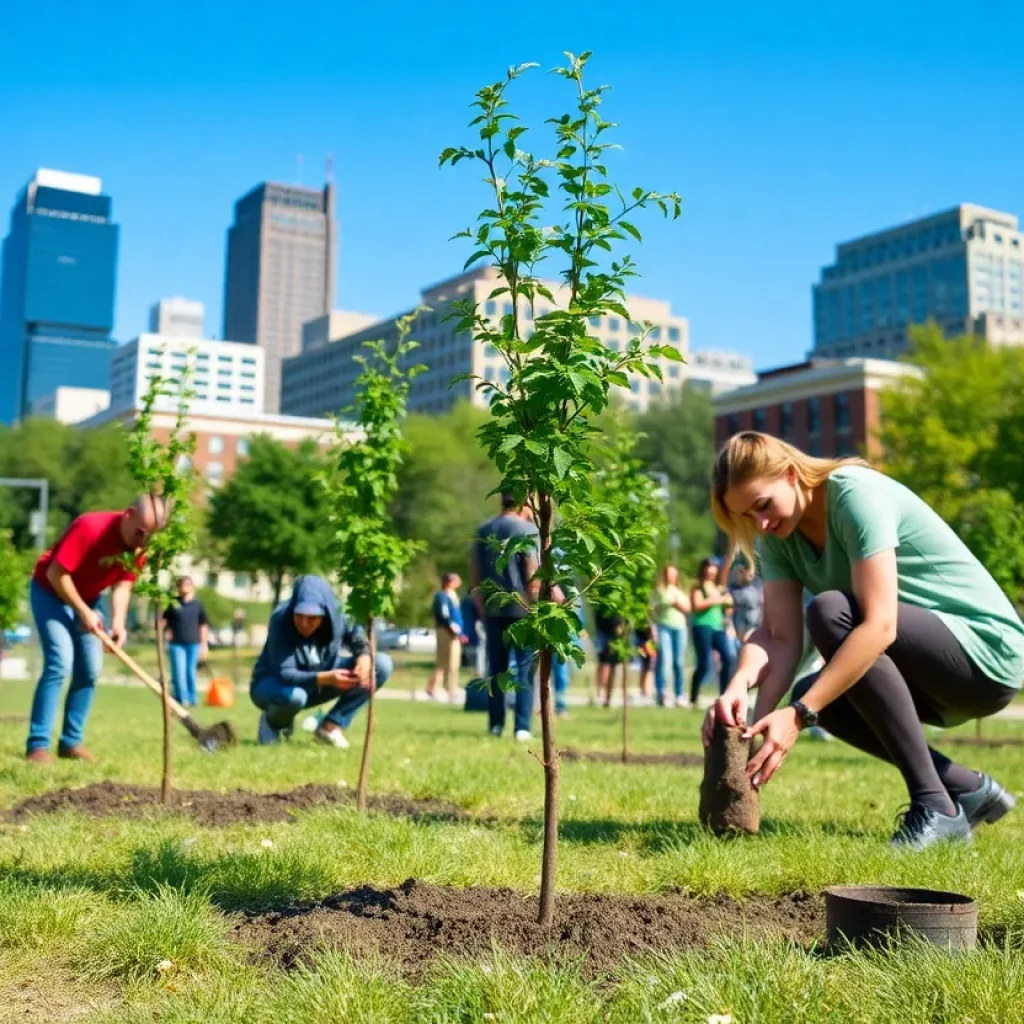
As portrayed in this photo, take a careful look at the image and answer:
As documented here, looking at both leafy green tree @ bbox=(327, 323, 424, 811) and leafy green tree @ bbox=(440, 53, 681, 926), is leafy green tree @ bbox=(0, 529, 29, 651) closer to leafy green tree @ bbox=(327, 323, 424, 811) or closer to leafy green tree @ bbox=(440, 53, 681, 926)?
leafy green tree @ bbox=(327, 323, 424, 811)

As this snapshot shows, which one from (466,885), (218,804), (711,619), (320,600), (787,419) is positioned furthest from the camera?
(787,419)

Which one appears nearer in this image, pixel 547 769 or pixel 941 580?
pixel 547 769

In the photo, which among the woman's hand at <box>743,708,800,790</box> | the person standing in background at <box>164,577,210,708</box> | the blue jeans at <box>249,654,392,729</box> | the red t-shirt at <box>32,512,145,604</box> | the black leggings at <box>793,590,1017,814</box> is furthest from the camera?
the person standing in background at <box>164,577,210,708</box>

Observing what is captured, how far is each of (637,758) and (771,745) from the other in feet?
17.4

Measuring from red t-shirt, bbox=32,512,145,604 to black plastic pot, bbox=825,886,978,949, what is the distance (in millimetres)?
5505

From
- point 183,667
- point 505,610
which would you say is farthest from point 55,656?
point 183,667

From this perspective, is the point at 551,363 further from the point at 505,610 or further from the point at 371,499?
the point at 505,610

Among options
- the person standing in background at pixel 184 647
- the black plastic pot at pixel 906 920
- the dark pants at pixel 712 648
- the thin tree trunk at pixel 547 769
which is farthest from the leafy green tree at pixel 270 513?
the black plastic pot at pixel 906 920

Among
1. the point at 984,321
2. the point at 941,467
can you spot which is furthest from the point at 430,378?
the point at 941,467

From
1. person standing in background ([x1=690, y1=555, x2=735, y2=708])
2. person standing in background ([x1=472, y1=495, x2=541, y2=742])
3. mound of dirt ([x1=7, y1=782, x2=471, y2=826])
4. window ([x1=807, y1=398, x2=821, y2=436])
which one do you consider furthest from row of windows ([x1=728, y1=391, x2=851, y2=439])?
mound of dirt ([x1=7, y1=782, x2=471, y2=826])

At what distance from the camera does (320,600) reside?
8.86 meters

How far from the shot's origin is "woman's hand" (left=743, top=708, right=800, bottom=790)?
3627 millimetres

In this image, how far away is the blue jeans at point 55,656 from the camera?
7.92m

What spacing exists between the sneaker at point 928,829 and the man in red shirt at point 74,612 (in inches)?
185
